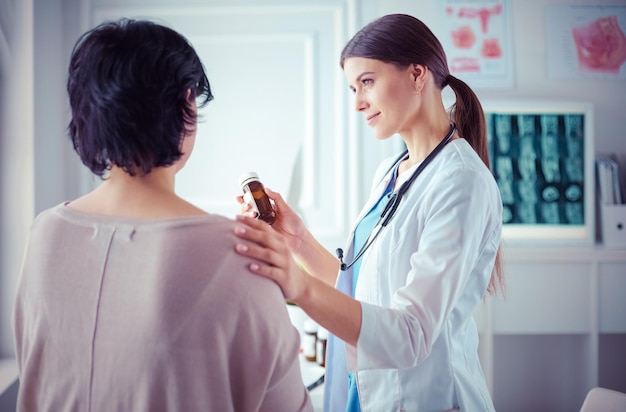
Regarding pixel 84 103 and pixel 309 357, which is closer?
pixel 84 103

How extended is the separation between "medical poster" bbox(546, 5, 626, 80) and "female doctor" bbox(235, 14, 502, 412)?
4.51 ft

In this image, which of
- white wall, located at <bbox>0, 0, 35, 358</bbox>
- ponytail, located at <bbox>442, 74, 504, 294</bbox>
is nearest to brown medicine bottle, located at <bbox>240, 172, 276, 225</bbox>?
ponytail, located at <bbox>442, 74, 504, 294</bbox>

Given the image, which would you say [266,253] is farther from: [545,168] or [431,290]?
[545,168]

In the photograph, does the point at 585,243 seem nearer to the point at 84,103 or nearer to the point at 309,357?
the point at 309,357

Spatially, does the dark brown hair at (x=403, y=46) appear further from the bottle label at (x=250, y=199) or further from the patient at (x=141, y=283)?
the patient at (x=141, y=283)

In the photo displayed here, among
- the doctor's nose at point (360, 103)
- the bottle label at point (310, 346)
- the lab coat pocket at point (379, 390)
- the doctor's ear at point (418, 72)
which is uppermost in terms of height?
the doctor's ear at point (418, 72)

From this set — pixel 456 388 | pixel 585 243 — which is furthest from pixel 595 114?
pixel 456 388

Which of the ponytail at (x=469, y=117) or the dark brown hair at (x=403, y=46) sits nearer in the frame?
the dark brown hair at (x=403, y=46)

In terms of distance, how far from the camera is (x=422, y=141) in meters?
1.24

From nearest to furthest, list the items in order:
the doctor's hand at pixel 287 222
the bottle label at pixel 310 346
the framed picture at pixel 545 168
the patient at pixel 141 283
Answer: the patient at pixel 141 283
the doctor's hand at pixel 287 222
the bottle label at pixel 310 346
the framed picture at pixel 545 168

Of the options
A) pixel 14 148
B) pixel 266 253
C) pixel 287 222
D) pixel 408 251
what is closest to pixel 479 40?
pixel 287 222

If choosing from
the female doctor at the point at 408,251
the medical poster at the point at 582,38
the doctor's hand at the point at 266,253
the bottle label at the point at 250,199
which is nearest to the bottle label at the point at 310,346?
the female doctor at the point at 408,251

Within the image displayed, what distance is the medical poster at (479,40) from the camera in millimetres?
Result: 2354

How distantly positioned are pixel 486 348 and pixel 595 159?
3.29ft
